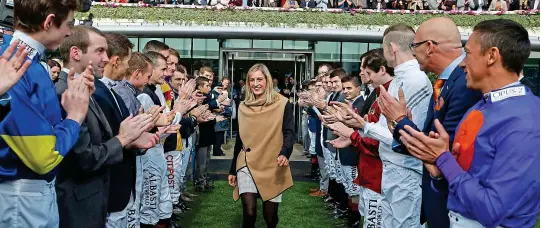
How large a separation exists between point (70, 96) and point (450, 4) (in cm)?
2598

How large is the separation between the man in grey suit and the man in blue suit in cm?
151

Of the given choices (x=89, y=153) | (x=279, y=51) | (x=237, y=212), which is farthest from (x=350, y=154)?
(x=279, y=51)

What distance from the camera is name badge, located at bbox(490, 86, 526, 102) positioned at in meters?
2.66

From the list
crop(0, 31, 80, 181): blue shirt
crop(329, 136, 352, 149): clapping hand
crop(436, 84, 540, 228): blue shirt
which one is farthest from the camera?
crop(329, 136, 352, 149): clapping hand

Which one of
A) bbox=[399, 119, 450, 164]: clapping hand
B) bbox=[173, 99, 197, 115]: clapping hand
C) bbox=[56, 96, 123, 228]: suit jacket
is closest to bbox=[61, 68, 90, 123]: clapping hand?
bbox=[56, 96, 123, 228]: suit jacket

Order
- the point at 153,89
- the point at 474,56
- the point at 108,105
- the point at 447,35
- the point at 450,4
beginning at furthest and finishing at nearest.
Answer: the point at 450,4, the point at 153,89, the point at 108,105, the point at 447,35, the point at 474,56

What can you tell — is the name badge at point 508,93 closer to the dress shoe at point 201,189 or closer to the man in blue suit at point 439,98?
the man in blue suit at point 439,98

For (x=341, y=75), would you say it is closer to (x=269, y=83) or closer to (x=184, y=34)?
(x=269, y=83)

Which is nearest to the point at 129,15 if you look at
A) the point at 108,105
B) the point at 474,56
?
the point at 108,105

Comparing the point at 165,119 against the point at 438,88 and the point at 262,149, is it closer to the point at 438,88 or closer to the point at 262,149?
the point at 262,149

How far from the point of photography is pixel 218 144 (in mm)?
12828

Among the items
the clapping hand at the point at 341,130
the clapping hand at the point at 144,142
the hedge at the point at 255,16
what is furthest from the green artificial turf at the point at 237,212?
the hedge at the point at 255,16

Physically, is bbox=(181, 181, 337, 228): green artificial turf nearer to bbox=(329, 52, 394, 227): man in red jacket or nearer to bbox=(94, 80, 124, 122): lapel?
bbox=(329, 52, 394, 227): man in red jacket

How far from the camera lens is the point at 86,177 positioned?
11.3 feet
